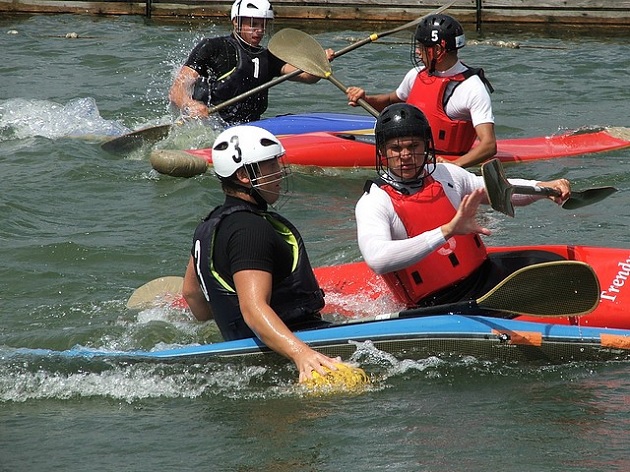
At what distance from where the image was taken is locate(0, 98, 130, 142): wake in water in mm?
9953

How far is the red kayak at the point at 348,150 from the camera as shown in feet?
27.8

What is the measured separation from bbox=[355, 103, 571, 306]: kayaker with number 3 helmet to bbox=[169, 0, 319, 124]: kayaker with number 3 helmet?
426 centimetres

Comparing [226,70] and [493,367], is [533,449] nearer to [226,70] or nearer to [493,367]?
[493,367]

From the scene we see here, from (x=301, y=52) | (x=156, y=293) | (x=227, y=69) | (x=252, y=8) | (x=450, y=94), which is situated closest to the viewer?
(x=156, y=293)

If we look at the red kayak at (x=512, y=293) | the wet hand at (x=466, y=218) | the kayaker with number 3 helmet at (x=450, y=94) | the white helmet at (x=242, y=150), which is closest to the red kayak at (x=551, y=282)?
the red kayak at (x=512, y=293)

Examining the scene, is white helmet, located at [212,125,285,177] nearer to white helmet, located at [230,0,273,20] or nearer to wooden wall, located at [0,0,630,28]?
white helmet, located at [230,0,273,20]

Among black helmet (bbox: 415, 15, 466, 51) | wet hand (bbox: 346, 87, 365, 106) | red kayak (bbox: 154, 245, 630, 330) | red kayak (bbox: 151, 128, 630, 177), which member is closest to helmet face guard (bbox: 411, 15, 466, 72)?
black helmet (bbox: 415, 15, 466, 51)

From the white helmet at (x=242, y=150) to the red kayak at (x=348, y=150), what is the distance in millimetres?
3824

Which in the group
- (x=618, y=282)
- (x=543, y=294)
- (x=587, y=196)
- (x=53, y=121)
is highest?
(x=587, y=196)

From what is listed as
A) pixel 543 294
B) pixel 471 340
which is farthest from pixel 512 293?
pixel 471 340

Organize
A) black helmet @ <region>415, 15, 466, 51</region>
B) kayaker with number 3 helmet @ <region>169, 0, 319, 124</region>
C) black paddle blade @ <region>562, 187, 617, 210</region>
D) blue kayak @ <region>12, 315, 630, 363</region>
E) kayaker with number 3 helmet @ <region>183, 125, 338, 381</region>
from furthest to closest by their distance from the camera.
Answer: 1. kayaker with number 3 helmet @ <region>169, 0, 319, 124</region>
2. black helmet @ <region>415, 15, 466, 51</region>
3. black paddle blade @ <region>562, 187, 617, 210</region>
4. blue kayak @ <region>12, 315, 630, 363</region>
5. kayaker with number 3 helmet @ <region>183, 125, 338, 381</region>

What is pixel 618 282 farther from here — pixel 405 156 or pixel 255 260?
pixel 255 260

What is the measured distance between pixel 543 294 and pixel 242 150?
1.33 m

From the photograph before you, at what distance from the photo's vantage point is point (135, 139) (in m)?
9.38
